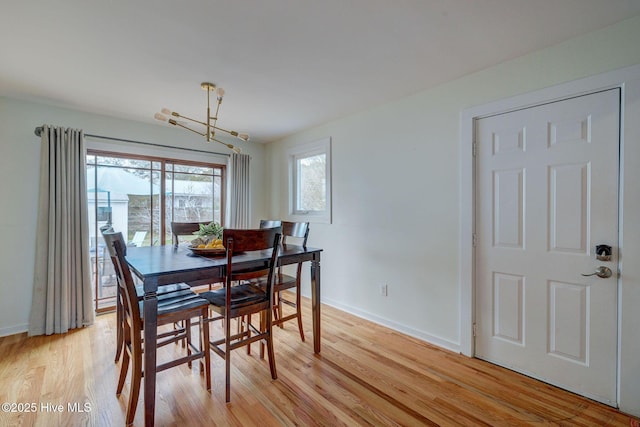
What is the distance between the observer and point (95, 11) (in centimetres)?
163

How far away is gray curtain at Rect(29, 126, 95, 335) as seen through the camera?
2.88 metres

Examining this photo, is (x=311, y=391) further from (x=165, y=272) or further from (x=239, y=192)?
(x=239, y=192)

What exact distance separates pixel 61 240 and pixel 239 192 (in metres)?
2.11

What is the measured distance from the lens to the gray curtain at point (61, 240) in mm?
2877

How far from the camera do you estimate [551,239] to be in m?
2.04

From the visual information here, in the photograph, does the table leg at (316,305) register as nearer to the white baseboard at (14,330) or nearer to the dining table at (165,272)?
the dining table at (165,272)

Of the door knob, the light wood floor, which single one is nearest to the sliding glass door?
the light wood floor

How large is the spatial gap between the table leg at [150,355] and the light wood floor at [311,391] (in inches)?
5.6

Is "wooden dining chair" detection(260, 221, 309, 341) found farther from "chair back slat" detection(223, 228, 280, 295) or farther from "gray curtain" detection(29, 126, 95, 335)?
"gray curtain" detection(29, 126, 95, 335)

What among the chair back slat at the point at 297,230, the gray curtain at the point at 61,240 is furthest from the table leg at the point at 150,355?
the gray curtain at the point at 61,240

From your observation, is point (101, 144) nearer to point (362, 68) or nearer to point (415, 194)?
point (362, 68)

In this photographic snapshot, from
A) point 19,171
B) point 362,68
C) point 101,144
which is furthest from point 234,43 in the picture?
point 19,171

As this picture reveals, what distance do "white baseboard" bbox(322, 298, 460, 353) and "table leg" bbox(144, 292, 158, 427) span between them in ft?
7.19

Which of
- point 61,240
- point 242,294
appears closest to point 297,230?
point 242,294
